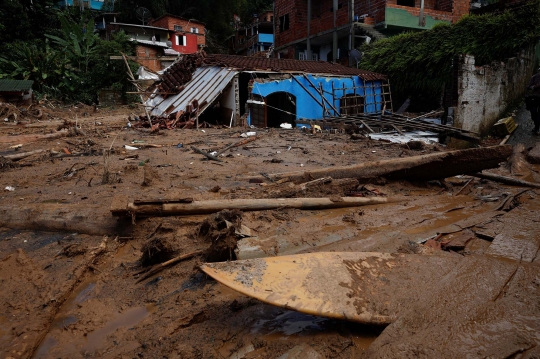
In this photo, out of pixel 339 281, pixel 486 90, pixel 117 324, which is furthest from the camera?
pixel 486 90

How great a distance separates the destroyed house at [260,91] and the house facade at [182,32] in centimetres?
1883

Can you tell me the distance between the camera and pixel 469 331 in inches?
72.7

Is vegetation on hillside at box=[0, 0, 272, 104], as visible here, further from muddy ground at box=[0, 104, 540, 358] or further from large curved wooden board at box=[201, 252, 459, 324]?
large curved wooden board at box=[201, 252, 459, 324]

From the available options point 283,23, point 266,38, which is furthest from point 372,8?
point 266,38

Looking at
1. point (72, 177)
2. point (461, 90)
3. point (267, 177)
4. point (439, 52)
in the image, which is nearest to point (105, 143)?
point (72, 177)

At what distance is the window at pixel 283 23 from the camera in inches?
1040

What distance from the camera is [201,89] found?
1363 centimetres

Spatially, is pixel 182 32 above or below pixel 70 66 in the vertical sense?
above

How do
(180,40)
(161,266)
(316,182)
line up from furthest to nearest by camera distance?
(180,40)
(316,182)
(161,266)

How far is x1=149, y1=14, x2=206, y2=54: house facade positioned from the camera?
109 feet

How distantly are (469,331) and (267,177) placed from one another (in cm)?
367

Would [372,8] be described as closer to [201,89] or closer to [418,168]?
[201,89]

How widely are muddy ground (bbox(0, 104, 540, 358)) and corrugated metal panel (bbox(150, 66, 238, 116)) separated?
7.50 metres

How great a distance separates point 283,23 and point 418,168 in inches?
972
